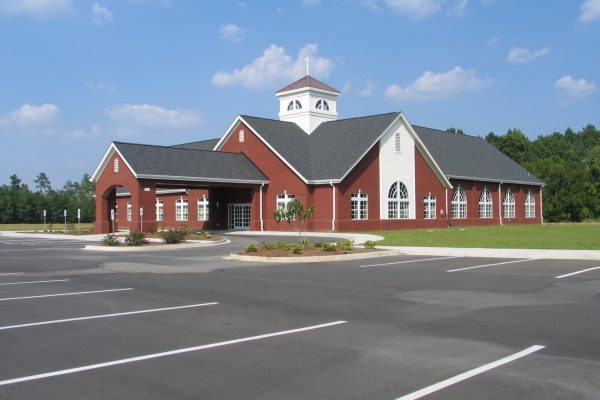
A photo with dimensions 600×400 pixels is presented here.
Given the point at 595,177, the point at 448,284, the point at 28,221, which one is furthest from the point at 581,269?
the point at 28,221

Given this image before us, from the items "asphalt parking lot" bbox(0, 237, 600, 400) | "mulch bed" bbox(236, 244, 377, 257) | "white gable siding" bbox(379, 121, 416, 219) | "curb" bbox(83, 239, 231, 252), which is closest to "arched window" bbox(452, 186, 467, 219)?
"white gable siding" bbox(379, 121, 416, 219)

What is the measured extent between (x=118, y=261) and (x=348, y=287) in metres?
10.4

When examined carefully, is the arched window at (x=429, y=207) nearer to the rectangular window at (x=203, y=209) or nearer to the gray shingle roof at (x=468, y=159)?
the gray shingle roof at (x=468, y=159)

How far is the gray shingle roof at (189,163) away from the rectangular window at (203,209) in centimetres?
636

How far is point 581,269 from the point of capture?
16219mm

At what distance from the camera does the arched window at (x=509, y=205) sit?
181 ft

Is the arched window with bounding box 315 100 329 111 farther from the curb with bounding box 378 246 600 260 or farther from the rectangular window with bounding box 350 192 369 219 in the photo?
the curb with bounding box 378 246 600 260

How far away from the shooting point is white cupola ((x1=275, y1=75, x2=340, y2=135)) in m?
47.2

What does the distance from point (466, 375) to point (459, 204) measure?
4468cm

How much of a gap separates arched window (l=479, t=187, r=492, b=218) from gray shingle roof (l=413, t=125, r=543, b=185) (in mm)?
1340

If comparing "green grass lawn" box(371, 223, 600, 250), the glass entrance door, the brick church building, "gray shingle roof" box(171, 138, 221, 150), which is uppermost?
"gray shingle roof" box(171, 138, 221, 150)

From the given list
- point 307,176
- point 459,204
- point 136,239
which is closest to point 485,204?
point 459,204

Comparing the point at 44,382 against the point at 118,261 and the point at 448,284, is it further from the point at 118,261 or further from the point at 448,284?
the point at 118,261

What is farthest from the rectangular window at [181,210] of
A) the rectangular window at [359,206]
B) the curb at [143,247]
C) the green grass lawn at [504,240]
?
the curb at [143,247]
